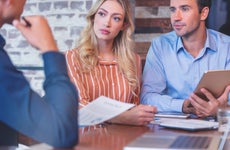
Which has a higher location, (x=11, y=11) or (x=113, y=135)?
(x=11, y=11)

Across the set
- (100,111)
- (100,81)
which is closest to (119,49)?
(100,81)

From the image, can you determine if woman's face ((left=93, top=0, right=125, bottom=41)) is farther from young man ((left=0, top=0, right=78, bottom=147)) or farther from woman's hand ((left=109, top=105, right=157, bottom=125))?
young man ((left=0, top=0, right=78, bottom=147))

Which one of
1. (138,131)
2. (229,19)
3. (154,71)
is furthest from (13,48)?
(138,131)

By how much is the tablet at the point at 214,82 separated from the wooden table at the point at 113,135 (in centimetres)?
27

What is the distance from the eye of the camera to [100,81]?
6.95 ft

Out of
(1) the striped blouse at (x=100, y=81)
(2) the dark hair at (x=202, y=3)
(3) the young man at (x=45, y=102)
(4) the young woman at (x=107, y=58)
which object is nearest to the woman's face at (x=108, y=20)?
(4) the young woman at (x=107, y=58)

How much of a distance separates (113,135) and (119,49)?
90cm

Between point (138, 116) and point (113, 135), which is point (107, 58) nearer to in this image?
point (138, 116)

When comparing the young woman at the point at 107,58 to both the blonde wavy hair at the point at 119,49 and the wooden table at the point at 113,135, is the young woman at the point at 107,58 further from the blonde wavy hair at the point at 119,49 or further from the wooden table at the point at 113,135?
the wooden table at the point at 113,135

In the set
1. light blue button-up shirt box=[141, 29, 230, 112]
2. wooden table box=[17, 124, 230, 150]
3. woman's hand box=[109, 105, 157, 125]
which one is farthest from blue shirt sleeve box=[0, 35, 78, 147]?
light blue button-up shirt box=[141, 29, 230, 112]

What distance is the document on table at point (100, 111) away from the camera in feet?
4.94

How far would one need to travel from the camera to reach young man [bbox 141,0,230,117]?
232 cm

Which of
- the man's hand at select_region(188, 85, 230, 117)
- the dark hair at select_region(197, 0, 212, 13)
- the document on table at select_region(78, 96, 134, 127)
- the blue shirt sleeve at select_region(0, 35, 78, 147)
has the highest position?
the dark hair at select_region(197, 0, 212, 13)

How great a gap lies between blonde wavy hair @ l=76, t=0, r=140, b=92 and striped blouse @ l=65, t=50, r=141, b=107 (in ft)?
0.09
